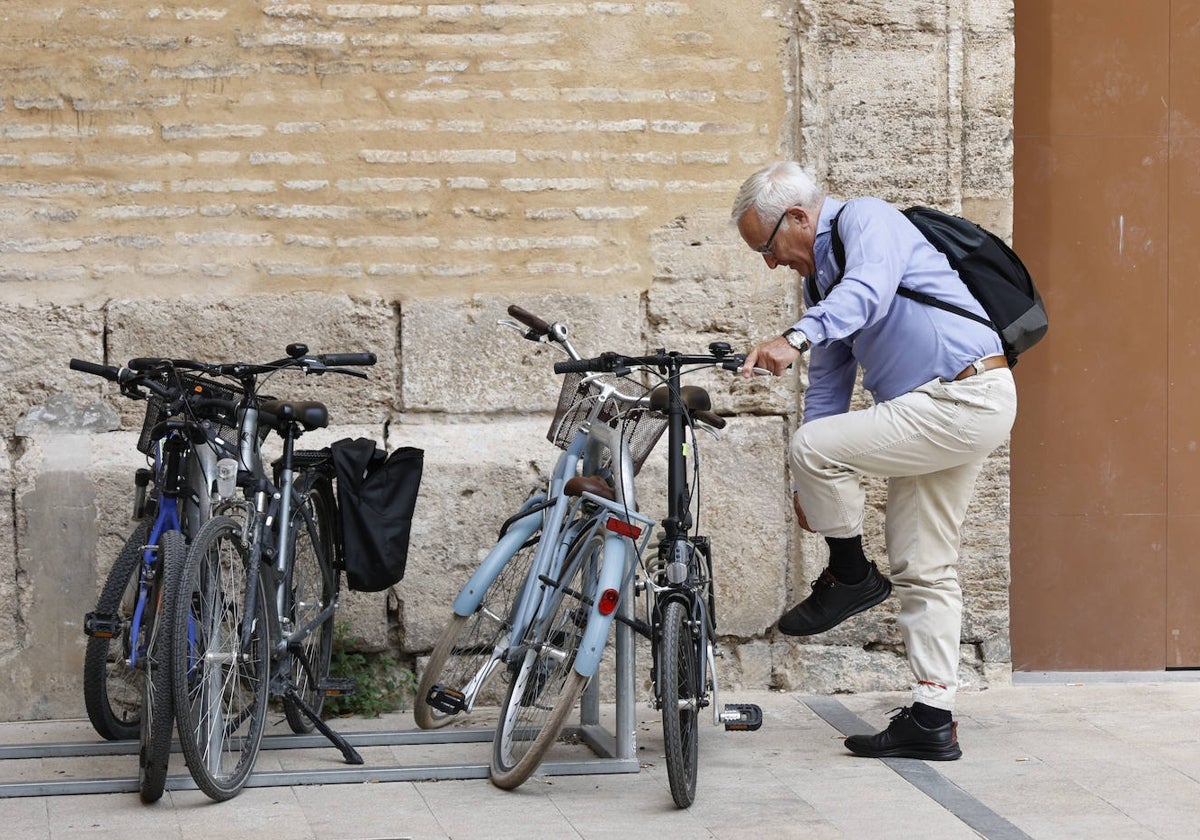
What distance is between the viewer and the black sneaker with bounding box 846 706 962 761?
460 cm

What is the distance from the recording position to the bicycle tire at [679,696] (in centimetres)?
400

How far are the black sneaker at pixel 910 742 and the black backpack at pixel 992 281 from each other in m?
1.11

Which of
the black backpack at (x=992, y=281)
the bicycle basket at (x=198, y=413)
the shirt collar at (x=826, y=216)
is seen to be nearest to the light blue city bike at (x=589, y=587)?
the shirt collar at (x=826, y=216)

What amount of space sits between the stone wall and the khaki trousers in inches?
36.3

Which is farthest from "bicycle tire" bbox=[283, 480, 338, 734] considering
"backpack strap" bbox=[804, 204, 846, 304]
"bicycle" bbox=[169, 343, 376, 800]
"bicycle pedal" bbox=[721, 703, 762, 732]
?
"backpack strap" bbox=[804, 204, 846, 304]

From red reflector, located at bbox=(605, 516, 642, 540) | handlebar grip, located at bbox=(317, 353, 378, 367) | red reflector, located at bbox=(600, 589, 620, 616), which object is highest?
handlebar grip, located at bbox=(317, 353, 378, 367)

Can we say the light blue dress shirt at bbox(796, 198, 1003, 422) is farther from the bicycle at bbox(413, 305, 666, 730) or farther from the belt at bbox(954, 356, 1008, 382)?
the bicycle at bbox(413, 305, 666, 730)

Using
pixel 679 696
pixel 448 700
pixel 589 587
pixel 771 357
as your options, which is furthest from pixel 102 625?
pixel 771 357

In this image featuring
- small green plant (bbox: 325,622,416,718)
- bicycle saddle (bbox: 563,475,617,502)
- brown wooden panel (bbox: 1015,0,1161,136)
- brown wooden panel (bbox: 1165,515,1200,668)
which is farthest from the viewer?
brown wooden panel (bbox: 1165,515,1200,668)

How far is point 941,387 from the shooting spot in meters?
4.46

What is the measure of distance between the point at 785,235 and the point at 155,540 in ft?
6.47

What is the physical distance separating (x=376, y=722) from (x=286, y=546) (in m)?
0.95

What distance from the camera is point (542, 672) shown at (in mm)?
4355

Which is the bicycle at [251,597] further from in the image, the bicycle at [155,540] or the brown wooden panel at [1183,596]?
the brown wooden panel at [1183,596]
